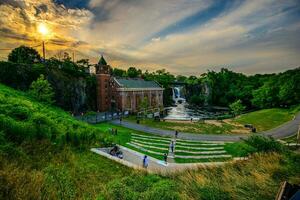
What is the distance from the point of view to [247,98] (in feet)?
269

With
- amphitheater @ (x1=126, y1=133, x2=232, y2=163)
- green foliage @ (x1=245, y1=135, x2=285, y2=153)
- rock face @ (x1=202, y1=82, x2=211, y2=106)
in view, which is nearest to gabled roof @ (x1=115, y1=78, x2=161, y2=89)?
amphitheater @ (x1=126, y1=133, x2=232, y2=163)

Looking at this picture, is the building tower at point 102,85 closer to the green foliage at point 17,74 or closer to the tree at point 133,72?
the green foliage at point 17,74

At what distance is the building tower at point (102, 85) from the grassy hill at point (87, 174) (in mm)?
40670

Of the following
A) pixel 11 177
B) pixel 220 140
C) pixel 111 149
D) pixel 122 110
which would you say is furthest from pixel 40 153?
pixel 122 110

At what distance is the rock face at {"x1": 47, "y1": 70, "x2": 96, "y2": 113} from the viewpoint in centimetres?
4491

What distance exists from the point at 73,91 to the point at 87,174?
138ft

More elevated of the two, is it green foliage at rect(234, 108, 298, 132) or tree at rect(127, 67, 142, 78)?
tree at rect(127, 67, 142, 78)

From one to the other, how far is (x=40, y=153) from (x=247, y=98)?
277 feet

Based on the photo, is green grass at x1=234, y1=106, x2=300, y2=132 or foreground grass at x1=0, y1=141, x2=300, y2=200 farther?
green grass at x1=234, y1=106, x2=300, y2=132

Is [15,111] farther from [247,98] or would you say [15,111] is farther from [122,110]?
[247,98]

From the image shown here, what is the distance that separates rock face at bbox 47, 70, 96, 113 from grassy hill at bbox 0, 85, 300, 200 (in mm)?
31760

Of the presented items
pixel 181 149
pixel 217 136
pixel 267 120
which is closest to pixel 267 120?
pixel 267 120

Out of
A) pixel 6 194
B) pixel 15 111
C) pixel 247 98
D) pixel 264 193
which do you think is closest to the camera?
pixel 6 194

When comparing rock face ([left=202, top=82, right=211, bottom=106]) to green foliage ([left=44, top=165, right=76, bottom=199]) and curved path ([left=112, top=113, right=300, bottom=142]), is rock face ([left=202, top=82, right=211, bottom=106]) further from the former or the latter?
green foliage ([left=44, top=165, right=76, bottom=199])
